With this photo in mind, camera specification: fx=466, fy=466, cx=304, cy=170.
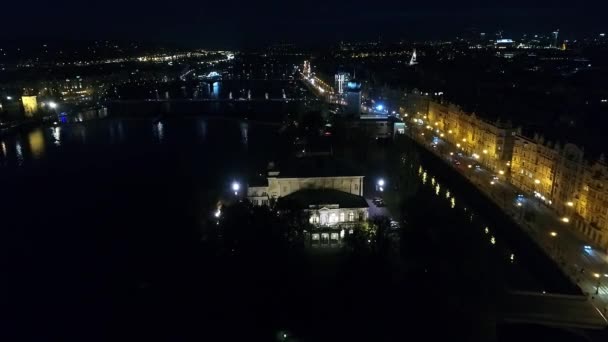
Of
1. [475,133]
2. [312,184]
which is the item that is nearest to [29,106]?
[312,184]

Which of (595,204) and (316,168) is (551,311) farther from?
(316,168)

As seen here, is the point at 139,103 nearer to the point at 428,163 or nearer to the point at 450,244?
the point at 428,163

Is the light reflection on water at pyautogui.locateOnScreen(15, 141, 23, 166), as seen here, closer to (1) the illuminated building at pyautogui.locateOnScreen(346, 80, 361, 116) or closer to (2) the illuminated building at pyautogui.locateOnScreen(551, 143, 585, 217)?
Answer: (1) the illuminated building at pyautogui.locateOnScreen(346, 80, 361, 116)

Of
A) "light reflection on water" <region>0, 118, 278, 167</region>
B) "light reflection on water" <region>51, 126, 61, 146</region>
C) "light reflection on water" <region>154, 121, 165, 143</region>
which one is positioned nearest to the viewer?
"light reflection on water" <region>0, 118, 278, 167</region>

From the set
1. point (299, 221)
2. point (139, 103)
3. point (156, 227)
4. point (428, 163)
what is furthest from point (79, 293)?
point (139, 103)

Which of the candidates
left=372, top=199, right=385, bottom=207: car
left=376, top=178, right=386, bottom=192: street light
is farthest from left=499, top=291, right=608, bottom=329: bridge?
left=376, top=178, right=386, bottom=192: street light

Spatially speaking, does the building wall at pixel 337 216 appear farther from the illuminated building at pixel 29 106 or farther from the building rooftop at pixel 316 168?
the illuminated building at pixel 29 106
